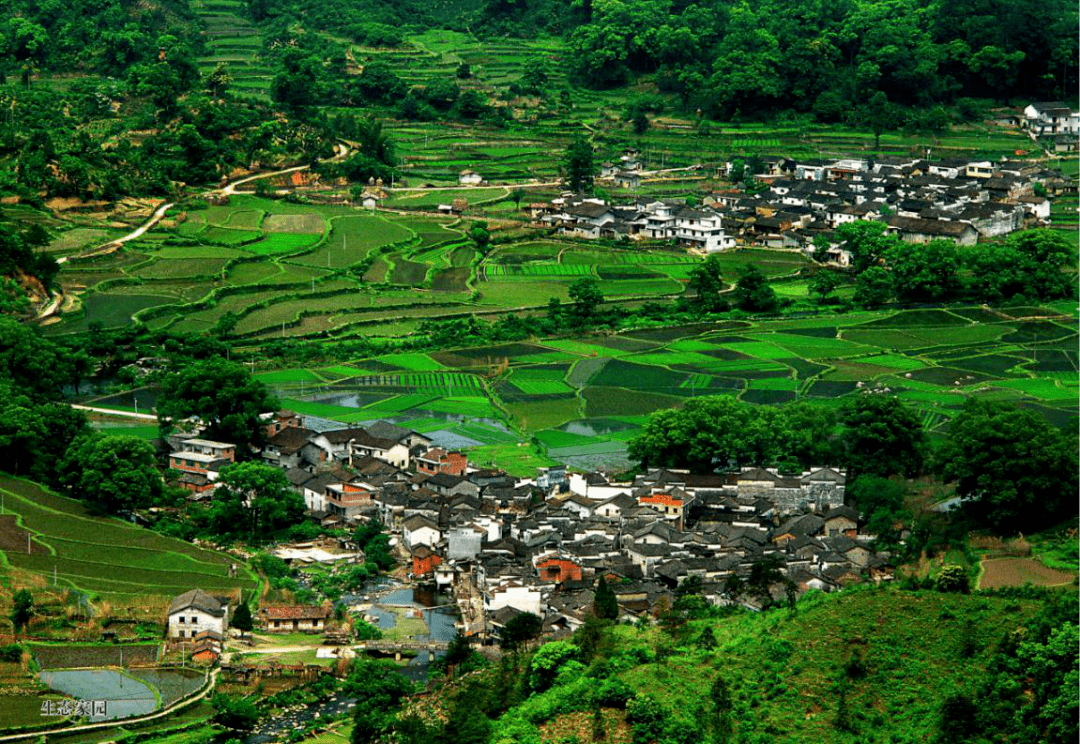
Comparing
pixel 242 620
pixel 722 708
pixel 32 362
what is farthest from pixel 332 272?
pixel 722 708

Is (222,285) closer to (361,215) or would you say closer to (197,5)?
(361,215)

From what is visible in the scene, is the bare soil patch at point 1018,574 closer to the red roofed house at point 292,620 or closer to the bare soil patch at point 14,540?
the red roofed house at point 292,620

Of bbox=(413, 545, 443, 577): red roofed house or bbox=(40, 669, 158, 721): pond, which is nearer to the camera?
bbox=(40, 669, 158, 721): pond

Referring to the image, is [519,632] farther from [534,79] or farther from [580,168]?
[534,79]

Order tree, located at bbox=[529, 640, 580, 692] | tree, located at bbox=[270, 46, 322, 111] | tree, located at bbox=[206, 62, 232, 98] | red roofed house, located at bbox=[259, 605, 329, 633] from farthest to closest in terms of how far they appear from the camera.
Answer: tree, located at bbox=[270, 46, 322, 111]
tree, located at bbox=[206, 62, 232, 98]
red roofed house, located at bbox=[259, 605, 329, 633]
tree, located at bbox=[529, 640, 580, 692]

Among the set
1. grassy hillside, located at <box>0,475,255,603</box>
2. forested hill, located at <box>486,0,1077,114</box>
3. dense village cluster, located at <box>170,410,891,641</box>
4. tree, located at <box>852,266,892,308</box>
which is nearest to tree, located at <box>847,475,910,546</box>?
dense village cluster, located at <box>170,410,891,641</box>

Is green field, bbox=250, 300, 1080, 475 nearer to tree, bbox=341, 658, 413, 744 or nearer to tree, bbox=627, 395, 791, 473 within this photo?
tree, bbox=627, 395, 791, 473

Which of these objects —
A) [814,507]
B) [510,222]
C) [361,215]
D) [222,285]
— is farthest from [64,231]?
[814,507]
